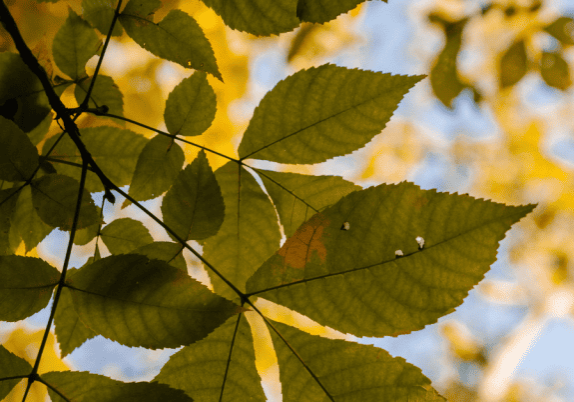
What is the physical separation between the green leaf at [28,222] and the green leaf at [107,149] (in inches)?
4.8

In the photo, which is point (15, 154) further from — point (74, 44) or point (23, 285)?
point (74, 44)

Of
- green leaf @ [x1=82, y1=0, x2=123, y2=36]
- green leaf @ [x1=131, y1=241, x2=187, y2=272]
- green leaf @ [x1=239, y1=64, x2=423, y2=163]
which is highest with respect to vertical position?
green leaf @ [x1=82, y1=0, x2=123, y2=36]

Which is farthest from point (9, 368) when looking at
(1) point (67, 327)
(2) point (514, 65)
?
(2) point (514, 65)

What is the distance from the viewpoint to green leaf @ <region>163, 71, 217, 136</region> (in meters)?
0.75

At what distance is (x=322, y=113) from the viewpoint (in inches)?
25.3

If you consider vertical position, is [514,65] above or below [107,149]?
above

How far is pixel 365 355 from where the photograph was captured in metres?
Result: 0.50

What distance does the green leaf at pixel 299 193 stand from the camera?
2.34 ft

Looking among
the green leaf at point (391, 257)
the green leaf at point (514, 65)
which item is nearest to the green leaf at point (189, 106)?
the green leaf at point (391, 257)

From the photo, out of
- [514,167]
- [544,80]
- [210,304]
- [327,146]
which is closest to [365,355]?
[210,304]

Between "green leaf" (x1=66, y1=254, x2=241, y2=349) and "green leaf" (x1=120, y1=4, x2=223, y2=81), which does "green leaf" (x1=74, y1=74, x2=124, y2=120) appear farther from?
"green leaf" (x1=66, y1=254, x2=241, y2=349)

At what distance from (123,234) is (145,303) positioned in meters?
0.32

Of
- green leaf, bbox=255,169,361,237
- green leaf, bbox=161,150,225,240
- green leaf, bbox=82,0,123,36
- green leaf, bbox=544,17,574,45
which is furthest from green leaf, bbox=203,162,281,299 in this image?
green leaf, bbox=544,17,574,45

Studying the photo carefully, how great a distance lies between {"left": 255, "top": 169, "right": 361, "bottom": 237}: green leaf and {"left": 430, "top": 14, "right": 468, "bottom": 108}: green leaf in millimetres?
817
